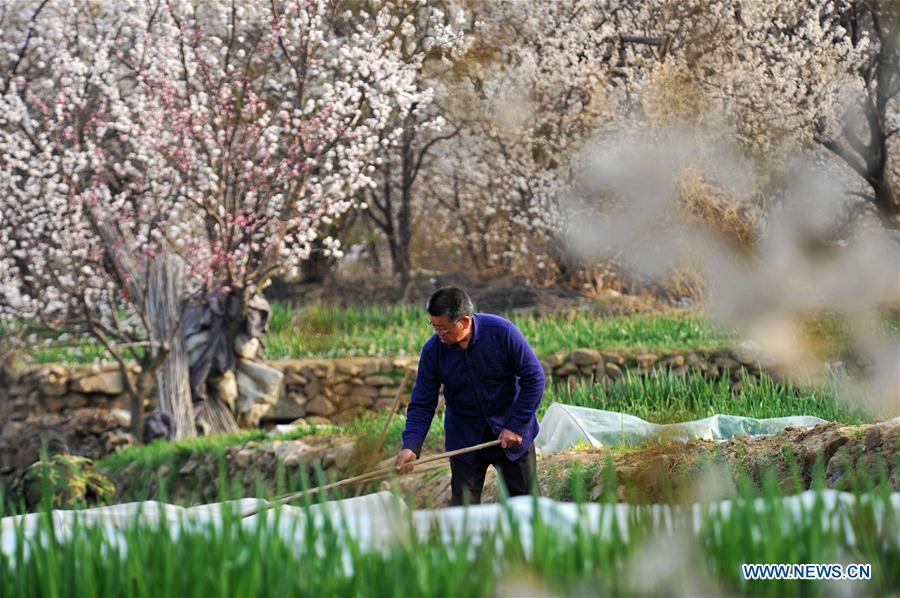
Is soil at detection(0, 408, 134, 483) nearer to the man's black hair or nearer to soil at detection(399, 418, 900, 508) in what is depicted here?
soil at detection(399, 418, 900, 508)

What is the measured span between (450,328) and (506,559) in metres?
2.32

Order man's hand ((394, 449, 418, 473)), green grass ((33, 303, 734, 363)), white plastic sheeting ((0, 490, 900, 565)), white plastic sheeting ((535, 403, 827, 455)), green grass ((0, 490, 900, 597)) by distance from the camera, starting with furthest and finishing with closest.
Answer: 1. green grass ((33, 303, 734, 363))
2. white plastic sheeting ((535, 403, 827, 455))
3. man's hand ((394, 449, 418, 473))
4. white plastic sheeting ((0, 490, 900, 565))
5. green grass ((0, 490, 900, 597))

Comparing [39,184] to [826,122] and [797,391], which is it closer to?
[797,391]

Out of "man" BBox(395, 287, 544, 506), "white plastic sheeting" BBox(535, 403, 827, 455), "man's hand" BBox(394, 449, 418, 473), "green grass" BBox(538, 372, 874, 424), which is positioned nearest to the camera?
"man's hand" BBox(394, 449, 418, 473)

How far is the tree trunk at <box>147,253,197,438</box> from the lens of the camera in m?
10.7

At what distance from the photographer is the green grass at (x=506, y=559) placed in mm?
2510

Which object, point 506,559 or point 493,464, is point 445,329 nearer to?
point 493,464

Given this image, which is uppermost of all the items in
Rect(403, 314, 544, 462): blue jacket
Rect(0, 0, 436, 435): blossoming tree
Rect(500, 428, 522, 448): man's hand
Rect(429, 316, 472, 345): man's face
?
Rect(0, 0, 436, 435): blossoming tree

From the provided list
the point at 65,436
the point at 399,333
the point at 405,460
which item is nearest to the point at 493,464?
the point at 405,460

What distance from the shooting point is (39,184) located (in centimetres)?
1067

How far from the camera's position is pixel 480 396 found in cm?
514

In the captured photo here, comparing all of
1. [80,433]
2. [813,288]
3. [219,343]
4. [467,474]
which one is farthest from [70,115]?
[813,288]

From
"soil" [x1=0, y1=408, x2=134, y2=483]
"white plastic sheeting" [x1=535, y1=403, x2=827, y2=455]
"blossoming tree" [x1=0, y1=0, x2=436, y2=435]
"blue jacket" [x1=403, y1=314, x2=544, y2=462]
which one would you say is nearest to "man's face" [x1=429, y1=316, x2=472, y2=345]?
"blue jacket" [x1=403, y1=314, x2=544, y2=462]

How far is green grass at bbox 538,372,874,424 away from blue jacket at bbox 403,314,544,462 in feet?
10.3
